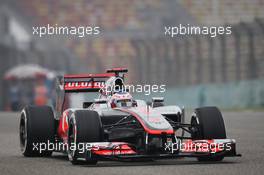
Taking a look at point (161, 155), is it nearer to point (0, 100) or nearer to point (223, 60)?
point (223, 60)

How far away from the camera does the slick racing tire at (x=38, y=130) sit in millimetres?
13102

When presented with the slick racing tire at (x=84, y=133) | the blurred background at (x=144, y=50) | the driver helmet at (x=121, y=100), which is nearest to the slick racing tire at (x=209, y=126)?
the driver helmet at (x=121, y=100)

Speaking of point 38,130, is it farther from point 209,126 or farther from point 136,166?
point 209,126

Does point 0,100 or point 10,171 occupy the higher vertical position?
point 0,100

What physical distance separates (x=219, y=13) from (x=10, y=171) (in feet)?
168

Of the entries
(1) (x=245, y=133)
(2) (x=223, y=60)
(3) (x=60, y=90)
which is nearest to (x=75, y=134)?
(3) (x=60, y=90)

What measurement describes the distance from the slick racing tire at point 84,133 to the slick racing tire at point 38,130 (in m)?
1.46

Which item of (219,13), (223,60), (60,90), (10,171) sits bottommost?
(10,171)

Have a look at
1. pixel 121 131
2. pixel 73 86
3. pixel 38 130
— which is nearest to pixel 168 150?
pixel 121 131

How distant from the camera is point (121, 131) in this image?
1192 cm

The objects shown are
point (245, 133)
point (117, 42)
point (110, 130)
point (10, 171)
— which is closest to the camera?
point (10, 171)

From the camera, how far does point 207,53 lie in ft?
131

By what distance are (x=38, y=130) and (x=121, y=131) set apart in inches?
61.9

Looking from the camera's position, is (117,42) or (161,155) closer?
(161,155)
